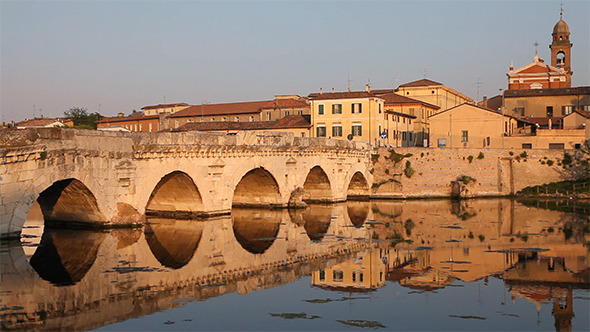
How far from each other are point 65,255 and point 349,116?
38229mm

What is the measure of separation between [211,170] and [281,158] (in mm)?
6564

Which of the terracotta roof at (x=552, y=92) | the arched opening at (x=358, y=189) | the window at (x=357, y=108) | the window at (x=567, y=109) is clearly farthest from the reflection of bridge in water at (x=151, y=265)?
the terracotta roof at (x=552, y=92)

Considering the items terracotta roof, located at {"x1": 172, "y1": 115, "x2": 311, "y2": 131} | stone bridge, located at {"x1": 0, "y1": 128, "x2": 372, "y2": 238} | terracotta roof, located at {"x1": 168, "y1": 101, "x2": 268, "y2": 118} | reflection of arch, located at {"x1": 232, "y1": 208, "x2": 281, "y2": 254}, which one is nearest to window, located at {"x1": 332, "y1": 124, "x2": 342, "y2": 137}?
terracotta roof, located at {"x1": 172, "y1": 115, "x2": 311, "y2": 131}

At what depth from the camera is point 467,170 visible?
5219 cm

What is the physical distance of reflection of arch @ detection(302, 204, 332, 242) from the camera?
102ft

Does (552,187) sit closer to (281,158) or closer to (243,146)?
(281,158)

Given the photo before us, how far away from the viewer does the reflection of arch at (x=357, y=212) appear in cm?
3638

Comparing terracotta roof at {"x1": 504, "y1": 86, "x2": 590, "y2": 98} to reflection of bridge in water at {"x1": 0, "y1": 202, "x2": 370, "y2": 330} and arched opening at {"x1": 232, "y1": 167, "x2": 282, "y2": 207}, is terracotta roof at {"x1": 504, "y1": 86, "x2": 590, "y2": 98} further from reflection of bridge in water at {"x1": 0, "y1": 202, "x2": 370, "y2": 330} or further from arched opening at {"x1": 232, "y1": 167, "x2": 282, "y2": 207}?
reflection of bridge in water at {"x1": 0, "y1": 202, "x2": 370, "y2": 330}

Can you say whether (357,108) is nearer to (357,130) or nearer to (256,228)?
(357,130)

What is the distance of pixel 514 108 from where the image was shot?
243 feet

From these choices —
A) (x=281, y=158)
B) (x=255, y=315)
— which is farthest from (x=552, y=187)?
(x=255, y=315)

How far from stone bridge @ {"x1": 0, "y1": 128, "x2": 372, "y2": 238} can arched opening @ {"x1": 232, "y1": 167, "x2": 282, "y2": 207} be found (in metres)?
0.06

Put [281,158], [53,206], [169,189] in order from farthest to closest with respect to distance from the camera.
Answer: [281,158]
[169,189]
[53,206]

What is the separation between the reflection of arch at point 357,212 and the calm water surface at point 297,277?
1437mm
